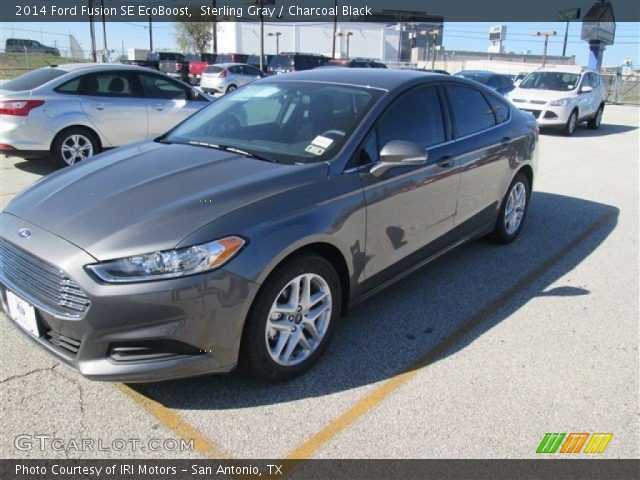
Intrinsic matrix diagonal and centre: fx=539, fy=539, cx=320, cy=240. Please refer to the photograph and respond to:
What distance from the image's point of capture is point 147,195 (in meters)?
2.94

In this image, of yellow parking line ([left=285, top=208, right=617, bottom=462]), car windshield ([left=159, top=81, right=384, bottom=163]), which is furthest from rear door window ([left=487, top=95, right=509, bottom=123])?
car windshield ([left=159, top=81, right=384, bottom=163])

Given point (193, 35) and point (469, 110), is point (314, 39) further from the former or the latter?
point (469, 110)

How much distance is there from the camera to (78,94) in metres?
7.90

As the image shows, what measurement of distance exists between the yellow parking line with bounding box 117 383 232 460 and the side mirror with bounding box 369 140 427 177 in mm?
1830

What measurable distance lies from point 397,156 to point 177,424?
1979 millimetres

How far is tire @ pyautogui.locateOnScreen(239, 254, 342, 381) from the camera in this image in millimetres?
A: 2809

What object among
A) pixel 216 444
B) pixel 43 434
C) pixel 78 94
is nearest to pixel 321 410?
pixel 216 444

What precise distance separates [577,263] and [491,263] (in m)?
0.90

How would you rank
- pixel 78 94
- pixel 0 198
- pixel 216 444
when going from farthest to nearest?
1. pixel 78 94
2. pixel 0 198
3. pixel 216 444

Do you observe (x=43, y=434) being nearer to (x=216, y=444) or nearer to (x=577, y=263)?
(x=216, y=444)

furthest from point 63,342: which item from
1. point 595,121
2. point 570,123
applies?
point 595,121

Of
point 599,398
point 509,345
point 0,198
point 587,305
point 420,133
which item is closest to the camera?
point 599,398

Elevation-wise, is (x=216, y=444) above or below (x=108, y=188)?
below

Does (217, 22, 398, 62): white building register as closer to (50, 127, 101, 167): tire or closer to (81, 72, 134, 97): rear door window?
(81, 72, 134, 97): rear door window
